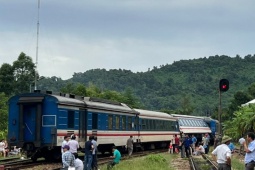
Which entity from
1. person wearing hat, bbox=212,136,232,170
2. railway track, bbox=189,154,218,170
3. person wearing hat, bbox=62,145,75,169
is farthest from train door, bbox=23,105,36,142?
person wearing hat, bbox=212,136,232,170

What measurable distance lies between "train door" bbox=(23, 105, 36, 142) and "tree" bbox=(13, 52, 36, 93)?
4788cm

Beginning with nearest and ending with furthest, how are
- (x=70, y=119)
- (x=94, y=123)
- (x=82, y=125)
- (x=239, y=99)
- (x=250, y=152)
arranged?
(x=250, y=152)
(x=70, y=119)
(x=82, y=125)
(x=94, y=123)
(x=239, y=99)

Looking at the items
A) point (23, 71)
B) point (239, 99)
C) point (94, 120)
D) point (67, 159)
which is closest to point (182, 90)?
point (239, 99)

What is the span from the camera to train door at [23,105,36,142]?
76.0 ft

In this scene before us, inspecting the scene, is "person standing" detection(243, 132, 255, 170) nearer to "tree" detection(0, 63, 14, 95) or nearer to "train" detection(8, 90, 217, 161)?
"train" detection(8, 90, 217, 161)

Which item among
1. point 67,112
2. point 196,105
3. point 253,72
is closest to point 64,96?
point 67,112

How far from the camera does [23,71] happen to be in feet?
235

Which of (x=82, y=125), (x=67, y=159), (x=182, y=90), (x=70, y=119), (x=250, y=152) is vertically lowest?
(x=67, y=159)

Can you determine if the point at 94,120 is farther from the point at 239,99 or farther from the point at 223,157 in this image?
the point at 239,99

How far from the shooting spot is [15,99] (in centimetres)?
2389

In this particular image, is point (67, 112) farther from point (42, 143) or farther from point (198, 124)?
point (198, 124)

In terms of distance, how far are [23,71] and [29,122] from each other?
4943 cm

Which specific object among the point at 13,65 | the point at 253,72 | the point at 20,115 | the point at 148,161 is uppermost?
the point at 253,72

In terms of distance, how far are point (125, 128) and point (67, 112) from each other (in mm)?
9316
